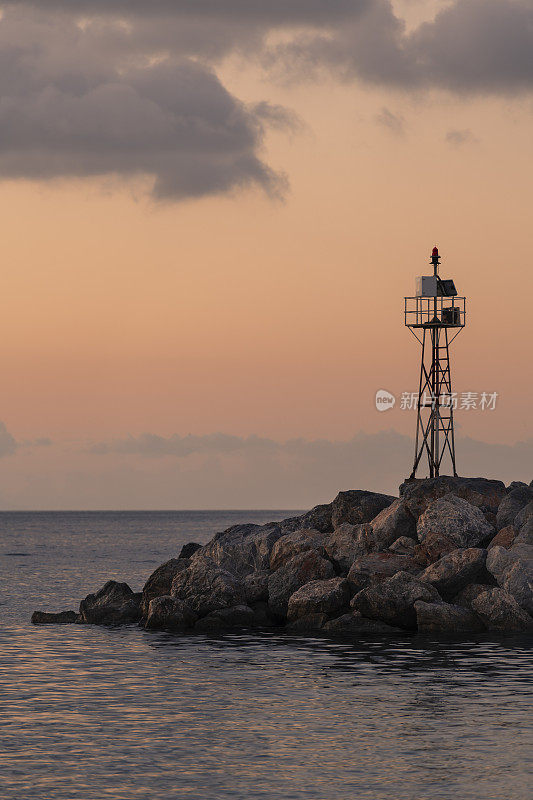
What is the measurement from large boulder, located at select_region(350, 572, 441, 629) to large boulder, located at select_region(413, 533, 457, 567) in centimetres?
261

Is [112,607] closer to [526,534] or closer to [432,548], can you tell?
[432,548]

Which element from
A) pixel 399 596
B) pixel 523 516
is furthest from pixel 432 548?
pixel 523 516

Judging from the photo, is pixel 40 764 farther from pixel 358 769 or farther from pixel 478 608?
pixel 478 608

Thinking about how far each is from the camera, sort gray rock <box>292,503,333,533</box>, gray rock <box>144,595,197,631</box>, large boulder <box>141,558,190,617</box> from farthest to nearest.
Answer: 1. gray rock <box>292,503,333,533</box>
2. large boulder <box>141,558,190,617</box>
3. gray rock <box>144,595,197,631</box>

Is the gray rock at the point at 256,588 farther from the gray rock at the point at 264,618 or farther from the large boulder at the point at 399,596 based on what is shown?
the large boulder at the point at 399,596

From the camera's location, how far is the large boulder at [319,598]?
3872 cm

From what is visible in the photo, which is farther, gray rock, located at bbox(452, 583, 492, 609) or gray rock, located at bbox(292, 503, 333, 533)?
gray rock, located at bbox(292, 503, 333, 533)

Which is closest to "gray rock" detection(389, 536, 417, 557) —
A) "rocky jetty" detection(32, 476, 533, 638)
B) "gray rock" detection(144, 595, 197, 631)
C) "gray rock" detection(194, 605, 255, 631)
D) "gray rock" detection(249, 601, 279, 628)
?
"rocky jetty" detection(32, 476, 533, 638)

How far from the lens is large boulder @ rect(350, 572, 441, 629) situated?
37219mm

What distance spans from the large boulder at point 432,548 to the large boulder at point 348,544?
216cm

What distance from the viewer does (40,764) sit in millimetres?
20422

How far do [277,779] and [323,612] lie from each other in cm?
2011

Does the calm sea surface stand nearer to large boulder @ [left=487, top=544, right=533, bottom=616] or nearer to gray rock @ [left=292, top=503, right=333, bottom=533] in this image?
large boulder @ [left=487, top=544, right=533, bottom=616]

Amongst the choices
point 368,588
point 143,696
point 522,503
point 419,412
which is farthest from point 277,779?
point 419,412
